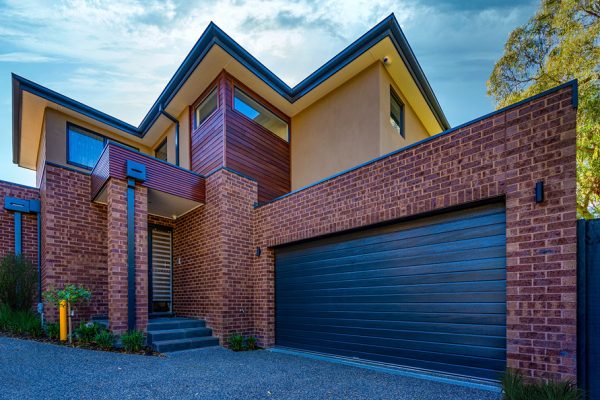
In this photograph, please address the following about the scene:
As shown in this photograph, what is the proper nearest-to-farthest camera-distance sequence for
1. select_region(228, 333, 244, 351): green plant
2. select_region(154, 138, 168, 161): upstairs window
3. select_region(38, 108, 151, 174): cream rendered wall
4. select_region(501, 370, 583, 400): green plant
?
select_region(501, 370, 583, 400): green plant → select_region(228, 333, 244, 351): green plant → select_region(38, 108, 151, 174): cream rendered wall → select_region(154, 138, 168, 161): upstairs window

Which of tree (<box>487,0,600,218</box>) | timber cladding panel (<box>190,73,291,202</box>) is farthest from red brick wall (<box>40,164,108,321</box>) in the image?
tree (<box>487,0,600,218</box>)

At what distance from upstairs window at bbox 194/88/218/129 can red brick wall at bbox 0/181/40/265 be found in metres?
4.45

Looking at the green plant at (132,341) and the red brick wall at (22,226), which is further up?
the red brick wall at (22,226)

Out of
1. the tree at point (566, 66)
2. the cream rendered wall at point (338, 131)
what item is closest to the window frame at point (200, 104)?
the cream rendered wall at point (338, 131)

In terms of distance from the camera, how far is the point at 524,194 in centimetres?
371

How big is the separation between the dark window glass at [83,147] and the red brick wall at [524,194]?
9521mm

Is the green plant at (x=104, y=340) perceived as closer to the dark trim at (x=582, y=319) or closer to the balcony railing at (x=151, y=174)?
the balcony railing at (x=151, y=174)

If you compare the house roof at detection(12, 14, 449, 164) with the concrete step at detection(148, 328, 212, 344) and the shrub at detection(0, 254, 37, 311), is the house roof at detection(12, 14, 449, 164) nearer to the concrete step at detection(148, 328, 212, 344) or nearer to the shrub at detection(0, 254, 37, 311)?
the shrub at detection(0, 254, 37, 311)

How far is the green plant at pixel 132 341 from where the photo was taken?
18.0 feet

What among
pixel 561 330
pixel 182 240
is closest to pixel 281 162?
pixel 182 240

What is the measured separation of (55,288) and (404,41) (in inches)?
380

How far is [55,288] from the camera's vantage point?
6492 mm

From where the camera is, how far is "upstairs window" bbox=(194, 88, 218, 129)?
878cm

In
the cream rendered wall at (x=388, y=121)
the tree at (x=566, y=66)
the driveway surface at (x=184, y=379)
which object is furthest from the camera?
the tree at (x=566, y=66)
